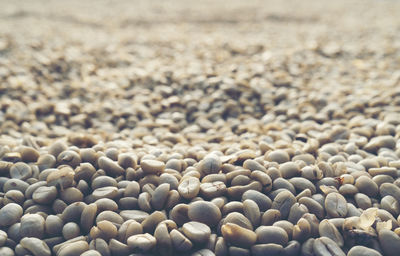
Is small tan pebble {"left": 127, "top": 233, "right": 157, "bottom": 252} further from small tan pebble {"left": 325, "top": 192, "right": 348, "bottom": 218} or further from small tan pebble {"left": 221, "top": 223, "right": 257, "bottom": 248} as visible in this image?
small tan pebble {"left": 325, "top": 192, "right": 348, "bottom": 218}

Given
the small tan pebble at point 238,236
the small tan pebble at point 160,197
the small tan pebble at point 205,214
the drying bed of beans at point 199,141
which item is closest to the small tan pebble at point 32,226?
the drying bed of beans at point 199,141

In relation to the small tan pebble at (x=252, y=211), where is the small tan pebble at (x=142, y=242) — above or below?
below

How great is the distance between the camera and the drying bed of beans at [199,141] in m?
1.11

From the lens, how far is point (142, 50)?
3.39 meters

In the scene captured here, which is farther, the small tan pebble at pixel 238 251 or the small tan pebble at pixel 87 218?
the small tan pebble at pixel 87 218

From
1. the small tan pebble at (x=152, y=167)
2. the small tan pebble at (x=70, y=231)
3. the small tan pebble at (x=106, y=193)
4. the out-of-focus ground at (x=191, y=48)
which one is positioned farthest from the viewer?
the out-of-focus ground at (x=191, y=48)

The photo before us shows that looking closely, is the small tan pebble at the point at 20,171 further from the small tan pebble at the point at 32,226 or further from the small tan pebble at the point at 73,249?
the small tan pebble at the point at 73,249

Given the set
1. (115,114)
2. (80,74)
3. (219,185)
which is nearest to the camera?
(219,185)

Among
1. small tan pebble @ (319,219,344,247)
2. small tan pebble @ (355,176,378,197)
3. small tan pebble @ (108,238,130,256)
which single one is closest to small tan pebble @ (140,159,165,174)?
small tan pebble @ (108,238,130,256)

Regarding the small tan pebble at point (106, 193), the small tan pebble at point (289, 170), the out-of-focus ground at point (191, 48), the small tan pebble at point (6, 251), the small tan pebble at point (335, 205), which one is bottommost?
the small tan pebble at point (6, 251)

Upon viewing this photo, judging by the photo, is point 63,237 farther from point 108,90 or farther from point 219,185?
point 108,90

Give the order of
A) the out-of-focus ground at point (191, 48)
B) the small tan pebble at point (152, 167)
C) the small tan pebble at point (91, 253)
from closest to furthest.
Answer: the small tan pebble at point (91, 253), the small tan pebble at point (152, 167), the out-of-focus ground at point (191, 48)

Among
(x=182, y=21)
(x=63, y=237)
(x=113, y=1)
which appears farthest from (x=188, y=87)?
(x=113, y=1)

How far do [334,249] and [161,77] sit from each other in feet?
6.04
